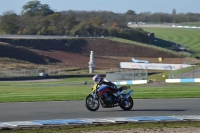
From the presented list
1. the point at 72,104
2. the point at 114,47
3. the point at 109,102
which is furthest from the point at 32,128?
the point at 114,47

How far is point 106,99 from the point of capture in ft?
65.3

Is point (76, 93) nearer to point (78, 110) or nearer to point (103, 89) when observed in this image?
point (78, 110)

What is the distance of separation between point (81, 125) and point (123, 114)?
302 cm

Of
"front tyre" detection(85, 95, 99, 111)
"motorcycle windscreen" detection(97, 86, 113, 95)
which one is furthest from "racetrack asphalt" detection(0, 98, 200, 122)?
"motorcycle windscreen" detection(97, 86, 113, 95)

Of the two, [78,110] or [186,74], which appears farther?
[186,74]

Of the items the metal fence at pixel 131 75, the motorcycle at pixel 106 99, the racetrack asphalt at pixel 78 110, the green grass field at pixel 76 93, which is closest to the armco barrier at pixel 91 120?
the racetrack asphalt at pixel 78 110

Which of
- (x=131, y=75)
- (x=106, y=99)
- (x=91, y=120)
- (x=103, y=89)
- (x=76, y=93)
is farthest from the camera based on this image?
(x=131, y=75)

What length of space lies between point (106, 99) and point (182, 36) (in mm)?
135746

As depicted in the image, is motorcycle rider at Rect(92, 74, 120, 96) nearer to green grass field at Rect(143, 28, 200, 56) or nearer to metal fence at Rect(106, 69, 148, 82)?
metal fence at Rect(106, 69, 148, 82)

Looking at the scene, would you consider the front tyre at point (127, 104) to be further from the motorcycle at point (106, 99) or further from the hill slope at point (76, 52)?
the hill slope at point (76, 52)

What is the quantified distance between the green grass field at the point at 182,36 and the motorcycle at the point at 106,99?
115 metres

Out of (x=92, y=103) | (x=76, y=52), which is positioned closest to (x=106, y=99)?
(x=92, y=103)

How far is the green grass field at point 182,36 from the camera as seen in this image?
142625 millimetres

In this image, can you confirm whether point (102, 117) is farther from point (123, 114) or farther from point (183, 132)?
point (183, 132)
